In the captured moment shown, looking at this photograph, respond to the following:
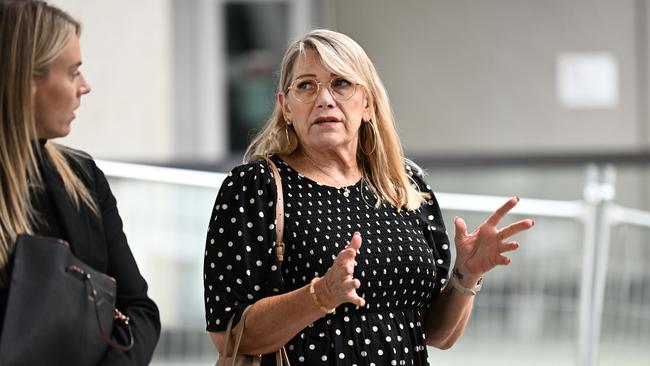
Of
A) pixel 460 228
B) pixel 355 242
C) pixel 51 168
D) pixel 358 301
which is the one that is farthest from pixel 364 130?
pixel 51 168

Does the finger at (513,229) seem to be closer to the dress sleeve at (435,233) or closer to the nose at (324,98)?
A: the dress sleeve at (435,233)

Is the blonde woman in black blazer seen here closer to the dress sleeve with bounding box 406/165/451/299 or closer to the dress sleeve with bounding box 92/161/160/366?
the dress sleeve with bounding box 92/161/160/366

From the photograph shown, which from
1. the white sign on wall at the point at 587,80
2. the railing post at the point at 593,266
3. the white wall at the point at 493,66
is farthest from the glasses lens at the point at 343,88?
the white sign on wall at the point at 587,80

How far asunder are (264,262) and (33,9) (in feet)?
2.85

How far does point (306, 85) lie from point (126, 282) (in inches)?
30.1

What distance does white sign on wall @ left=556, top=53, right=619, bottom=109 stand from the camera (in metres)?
12.7

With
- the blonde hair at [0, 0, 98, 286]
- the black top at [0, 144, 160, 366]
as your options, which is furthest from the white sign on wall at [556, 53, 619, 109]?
the blonde hair at [0, 0, 98, 286]

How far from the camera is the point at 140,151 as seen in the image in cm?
1079

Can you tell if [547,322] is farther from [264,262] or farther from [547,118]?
[547,118]

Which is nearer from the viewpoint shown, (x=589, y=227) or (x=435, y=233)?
(x=435, y=233)

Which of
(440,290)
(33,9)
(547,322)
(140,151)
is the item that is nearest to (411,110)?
(140,151)

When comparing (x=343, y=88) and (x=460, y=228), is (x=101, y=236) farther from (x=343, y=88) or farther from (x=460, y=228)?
(x=460, y=228)

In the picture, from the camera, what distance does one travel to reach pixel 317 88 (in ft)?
12.0

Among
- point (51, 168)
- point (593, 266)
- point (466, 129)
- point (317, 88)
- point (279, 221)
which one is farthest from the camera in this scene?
point (466, 129)
